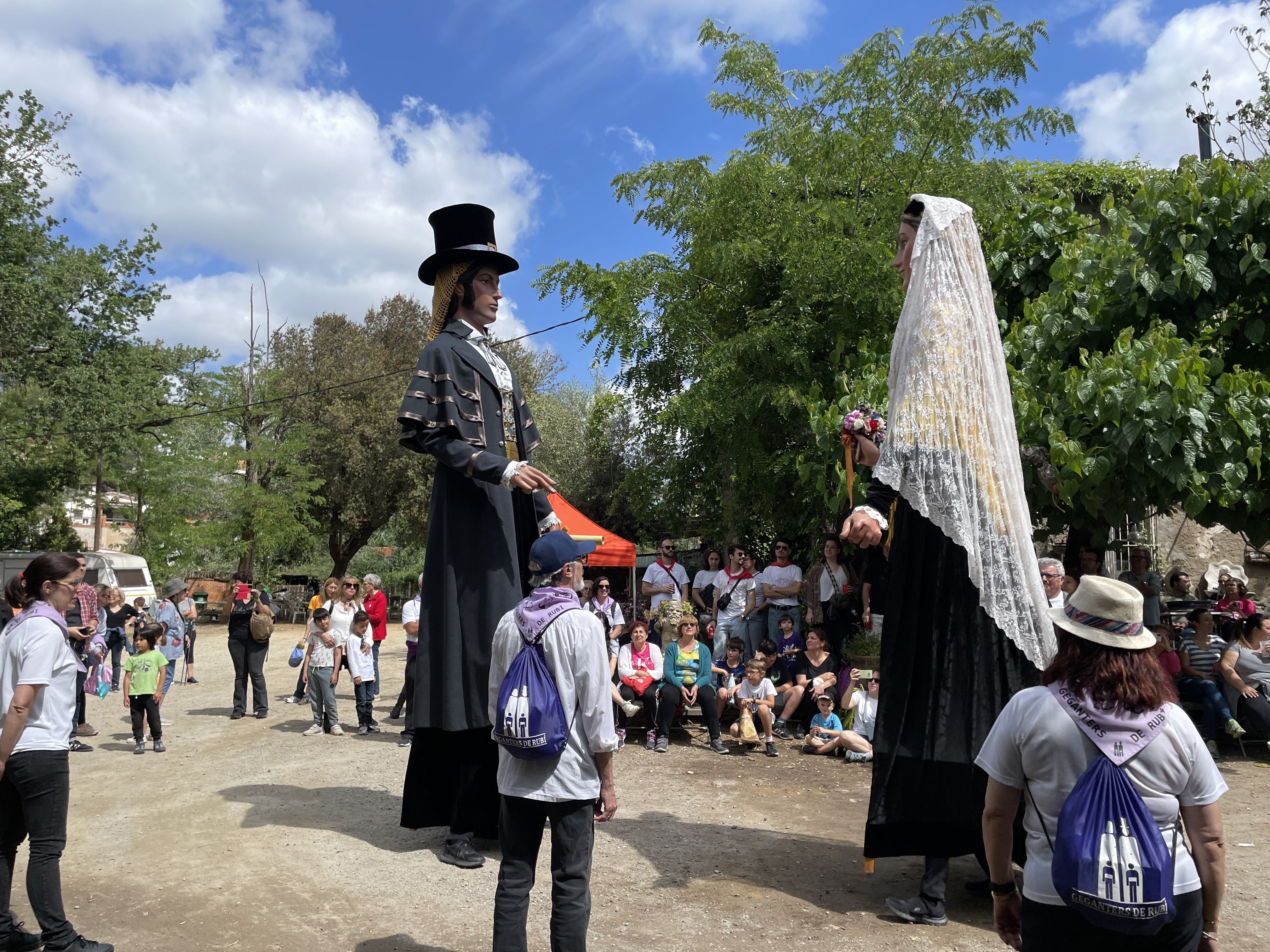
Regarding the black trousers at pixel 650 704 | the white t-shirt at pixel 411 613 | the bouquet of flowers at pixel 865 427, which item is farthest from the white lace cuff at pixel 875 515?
the white t-shirt at pixel 411 613

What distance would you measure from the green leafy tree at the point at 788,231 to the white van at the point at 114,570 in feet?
43.8

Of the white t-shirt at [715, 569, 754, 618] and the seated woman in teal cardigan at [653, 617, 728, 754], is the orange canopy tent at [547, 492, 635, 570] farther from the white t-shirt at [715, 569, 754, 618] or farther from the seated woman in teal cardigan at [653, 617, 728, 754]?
the seated woman in teal cardigan at [653, 617, 728, 754]

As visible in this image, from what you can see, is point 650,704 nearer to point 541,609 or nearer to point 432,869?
point 432,869

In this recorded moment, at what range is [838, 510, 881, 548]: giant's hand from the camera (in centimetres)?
384

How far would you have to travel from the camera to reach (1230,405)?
287 inches

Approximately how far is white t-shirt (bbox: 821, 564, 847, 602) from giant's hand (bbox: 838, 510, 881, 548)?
7.01 m

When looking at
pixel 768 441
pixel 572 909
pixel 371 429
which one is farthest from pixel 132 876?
pixel 371 429

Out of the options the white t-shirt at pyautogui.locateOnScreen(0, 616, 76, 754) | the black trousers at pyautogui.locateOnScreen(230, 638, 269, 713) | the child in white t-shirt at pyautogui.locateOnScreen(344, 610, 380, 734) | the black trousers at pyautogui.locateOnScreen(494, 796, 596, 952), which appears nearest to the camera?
the black trousers at pyautogui.locateOnScreen(494, 796, 596, 952)

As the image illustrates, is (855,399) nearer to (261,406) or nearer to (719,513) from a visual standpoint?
(719,513)

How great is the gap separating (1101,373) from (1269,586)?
13982mm

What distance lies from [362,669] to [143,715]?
200cm

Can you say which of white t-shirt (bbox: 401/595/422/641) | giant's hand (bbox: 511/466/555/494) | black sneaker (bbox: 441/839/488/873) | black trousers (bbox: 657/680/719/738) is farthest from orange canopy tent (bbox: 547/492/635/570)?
giant's hand (bbox: 511/466/555/494)

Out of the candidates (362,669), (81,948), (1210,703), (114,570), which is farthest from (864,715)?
(114,570)

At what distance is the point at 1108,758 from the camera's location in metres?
2.17
